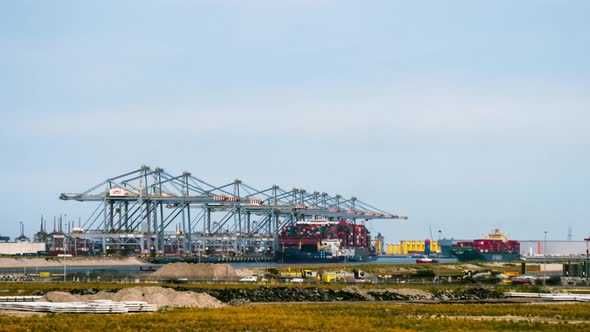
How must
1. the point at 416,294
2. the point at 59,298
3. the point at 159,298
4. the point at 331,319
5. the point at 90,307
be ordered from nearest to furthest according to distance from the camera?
the point at 331,319
the point at 90,307
the point at 159,298
the point at 59,298
the point at 416,294

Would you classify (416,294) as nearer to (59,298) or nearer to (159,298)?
(159,298)

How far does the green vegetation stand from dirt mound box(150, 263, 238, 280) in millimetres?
45325

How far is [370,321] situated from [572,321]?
1155 cm

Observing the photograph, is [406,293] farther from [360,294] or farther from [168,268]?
[168,268]

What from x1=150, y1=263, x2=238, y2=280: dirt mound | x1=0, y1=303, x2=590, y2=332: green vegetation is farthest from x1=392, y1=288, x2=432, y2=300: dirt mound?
x1=150, y1=263, x2=238, y2=280: dirt mound

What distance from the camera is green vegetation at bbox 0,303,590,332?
47.1 metres

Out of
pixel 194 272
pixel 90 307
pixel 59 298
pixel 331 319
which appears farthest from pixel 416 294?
pixel 194 272

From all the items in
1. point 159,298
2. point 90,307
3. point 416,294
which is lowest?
point 416,294

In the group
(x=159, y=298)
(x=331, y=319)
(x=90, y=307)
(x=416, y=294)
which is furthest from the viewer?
(x=416, y=294)

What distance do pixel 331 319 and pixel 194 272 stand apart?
57210 mm

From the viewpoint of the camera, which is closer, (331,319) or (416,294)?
(331,319)

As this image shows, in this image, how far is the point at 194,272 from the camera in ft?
353

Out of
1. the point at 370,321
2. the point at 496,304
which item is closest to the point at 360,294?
the point at 496,304

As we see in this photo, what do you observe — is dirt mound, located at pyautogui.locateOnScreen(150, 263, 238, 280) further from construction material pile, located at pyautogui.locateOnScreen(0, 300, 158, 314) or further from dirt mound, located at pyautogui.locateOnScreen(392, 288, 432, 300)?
construction material pile, located at pyautogui.locateOnScreen(0, 300, 158, 314)
